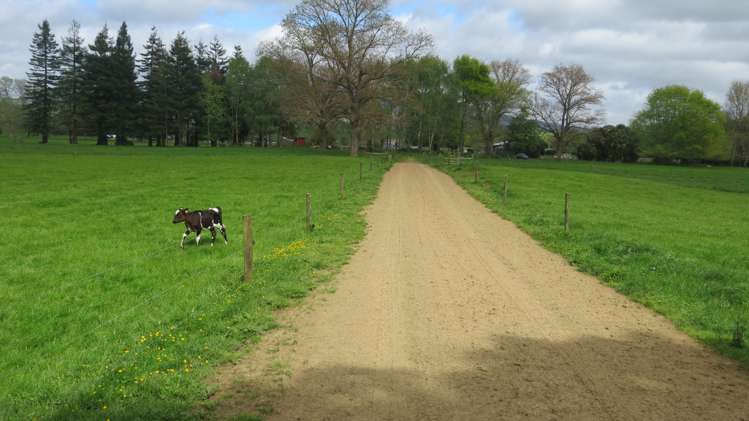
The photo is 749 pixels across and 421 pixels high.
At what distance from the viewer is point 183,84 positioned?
85.7 meters

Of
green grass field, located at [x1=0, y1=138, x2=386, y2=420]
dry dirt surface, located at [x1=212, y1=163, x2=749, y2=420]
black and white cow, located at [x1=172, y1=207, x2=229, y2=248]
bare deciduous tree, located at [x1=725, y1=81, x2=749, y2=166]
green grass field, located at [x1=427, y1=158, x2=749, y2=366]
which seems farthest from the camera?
bare deciduous tree, located at [x1=725, y1=81, x2=749, y2=166]

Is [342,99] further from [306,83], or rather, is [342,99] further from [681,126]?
[681,126]

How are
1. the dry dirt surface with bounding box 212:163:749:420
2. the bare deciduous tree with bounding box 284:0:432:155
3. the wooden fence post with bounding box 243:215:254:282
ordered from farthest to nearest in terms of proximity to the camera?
the bare deciduous tree with bounding box 284:0:432:155, the wooden fence post with bounding box 243:215:254:282, the dry dirt surface with bounding box 212:163:749:420

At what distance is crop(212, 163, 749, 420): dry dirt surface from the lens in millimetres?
5555

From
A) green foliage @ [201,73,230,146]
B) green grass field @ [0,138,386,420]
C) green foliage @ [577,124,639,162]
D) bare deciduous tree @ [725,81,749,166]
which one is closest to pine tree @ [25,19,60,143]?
green foliage @ [201,73,230,146]

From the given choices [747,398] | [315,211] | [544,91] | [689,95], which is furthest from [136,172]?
[689,95]

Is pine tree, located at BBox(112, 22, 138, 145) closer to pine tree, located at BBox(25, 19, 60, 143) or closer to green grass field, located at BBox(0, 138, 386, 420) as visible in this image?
pine tree, located at BBox(25, 19, 60, 143)

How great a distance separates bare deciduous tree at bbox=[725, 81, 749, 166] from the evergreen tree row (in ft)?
274

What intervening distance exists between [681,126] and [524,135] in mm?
27048

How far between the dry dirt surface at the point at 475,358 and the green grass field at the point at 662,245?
2.26 feet

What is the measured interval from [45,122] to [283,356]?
Result: 8873cm

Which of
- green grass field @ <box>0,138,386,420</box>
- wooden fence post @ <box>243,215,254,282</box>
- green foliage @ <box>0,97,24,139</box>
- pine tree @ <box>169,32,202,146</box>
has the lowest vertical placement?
green grass field @ <box>0,138,386,420</box>

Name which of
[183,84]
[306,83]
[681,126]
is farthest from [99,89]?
[681,126]

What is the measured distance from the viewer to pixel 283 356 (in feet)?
22.4
